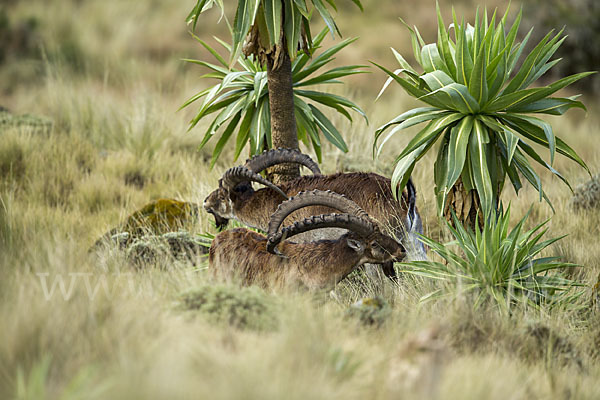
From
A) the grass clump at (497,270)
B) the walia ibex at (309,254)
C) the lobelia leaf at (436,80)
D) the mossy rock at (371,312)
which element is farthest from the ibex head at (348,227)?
the lobelia leaf at (436,80)

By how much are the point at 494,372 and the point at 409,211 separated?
71.8 inches

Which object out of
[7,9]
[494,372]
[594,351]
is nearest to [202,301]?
[494,372]

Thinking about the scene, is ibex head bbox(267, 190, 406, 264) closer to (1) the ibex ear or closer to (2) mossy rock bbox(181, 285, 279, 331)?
(1) the ibex ear

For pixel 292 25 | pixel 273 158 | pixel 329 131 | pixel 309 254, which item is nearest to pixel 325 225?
pixel 309 254

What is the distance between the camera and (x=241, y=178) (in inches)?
177

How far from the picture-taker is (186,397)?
2129 mm

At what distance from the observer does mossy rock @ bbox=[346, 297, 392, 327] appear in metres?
3.40

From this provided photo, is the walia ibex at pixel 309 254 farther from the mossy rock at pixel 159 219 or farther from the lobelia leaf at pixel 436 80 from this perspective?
the mossy rock at pixel 159 219

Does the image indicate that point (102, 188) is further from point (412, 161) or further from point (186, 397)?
point (186, 397)

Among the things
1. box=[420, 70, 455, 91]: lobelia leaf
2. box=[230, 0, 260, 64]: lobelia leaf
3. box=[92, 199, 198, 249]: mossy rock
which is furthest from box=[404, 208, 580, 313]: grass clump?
box=[92, 199, 198, 249]: mossy rock

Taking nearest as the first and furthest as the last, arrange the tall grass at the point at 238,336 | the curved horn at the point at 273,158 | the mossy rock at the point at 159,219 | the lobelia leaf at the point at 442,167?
1. the tall grass at the point at 238,336
2. the lobelia leaf at the point at 442,167
3. the curved horn at the point at 273,158
4. the mossy rock at the point at 159,219

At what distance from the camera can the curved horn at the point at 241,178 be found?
14.4 ft

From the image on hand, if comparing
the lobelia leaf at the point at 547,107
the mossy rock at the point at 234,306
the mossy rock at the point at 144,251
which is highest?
the lobelia leaf at the point at 547,107

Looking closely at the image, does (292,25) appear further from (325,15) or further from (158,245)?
(158,245)
